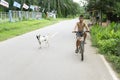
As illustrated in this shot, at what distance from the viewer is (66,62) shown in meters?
12.0

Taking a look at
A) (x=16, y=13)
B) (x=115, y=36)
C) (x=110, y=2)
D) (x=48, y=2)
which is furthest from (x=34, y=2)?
(x=115, y=36)

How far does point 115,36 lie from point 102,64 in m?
5.73

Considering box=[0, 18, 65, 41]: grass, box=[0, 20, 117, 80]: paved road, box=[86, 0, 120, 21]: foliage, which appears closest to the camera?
box=[0, 20, 117, 80]: paved road

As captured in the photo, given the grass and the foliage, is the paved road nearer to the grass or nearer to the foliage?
the grass

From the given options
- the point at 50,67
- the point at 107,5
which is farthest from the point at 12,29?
the point at 50,67

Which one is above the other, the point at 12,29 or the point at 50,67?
the point at 12,29

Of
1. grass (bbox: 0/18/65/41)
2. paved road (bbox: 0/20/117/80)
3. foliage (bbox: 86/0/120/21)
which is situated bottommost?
paved road (bbox: 0/20/117/80)

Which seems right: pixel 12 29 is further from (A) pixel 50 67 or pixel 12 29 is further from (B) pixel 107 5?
(A) pixel 50 67

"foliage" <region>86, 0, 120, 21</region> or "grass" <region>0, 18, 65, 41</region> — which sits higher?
"foliage" <region>86, 0, 120, 21</region>

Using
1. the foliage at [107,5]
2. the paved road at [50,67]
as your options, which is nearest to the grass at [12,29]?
the foliage at [107,5]

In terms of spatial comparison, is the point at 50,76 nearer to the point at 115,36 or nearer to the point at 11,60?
the point at 11,60

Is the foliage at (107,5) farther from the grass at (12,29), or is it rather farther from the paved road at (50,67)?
the paved road at (50,67)

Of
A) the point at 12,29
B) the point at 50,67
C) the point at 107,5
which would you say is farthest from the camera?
the point at 12,29

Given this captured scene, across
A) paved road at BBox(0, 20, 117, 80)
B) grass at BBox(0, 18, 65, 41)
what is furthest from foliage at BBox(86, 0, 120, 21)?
paved road at BBox(0, 20, 117, 80)
